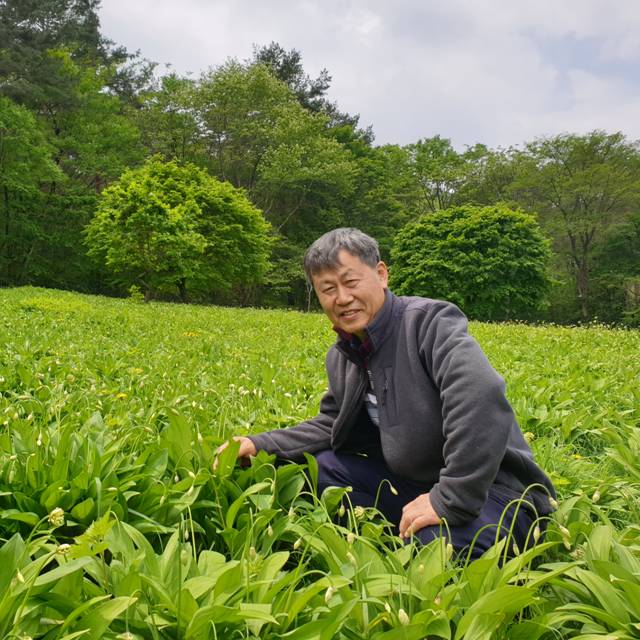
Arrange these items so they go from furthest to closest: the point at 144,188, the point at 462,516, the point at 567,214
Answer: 1. the point at 567,214
2. the point at 144,188
3. the point at 462,516

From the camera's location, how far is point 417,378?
76.1 inches

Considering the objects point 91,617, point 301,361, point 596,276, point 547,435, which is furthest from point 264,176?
point 91,617

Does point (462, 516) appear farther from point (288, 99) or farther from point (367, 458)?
point (288, 99)

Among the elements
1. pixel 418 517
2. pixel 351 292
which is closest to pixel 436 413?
pixel 418 517

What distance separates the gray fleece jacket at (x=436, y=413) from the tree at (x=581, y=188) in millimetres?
27916

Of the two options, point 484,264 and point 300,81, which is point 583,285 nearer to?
point 484,264

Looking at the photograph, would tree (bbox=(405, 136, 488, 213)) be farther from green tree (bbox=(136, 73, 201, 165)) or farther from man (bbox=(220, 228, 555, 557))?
man (bbox=(220, 228, 555, 557))

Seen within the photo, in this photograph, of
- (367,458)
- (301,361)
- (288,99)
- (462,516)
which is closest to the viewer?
(462,516)

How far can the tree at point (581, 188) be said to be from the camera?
2575cm

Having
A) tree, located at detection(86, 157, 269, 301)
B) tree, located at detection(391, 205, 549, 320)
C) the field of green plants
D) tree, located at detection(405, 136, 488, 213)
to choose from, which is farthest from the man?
tree, located at detection(405, 136, 488, 213)

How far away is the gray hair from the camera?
2012mm

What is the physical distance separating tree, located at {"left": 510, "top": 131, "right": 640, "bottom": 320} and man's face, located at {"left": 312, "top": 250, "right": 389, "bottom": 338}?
91.5 ft

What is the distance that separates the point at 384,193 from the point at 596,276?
13.2 m

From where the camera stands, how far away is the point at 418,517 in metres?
1.73
